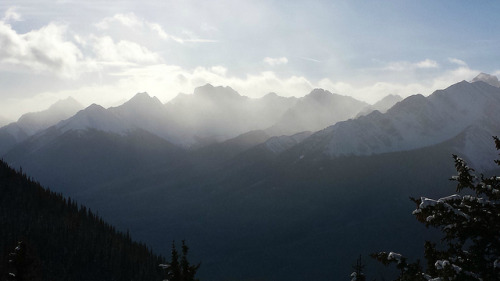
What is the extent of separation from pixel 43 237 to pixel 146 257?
3562 centimetres

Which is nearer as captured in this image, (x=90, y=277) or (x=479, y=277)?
(x=479, y=277)

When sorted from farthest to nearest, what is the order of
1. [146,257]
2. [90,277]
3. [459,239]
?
[146,257], [90,277], [459,239]

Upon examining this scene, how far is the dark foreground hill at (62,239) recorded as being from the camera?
130375mm

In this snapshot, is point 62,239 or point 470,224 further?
point 62,239

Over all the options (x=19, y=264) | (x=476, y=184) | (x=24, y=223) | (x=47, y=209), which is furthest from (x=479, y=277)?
(x=47, y=209)

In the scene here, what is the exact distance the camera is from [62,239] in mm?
145750

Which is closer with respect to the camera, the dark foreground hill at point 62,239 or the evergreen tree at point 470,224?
the evergreen tree at point 470,224

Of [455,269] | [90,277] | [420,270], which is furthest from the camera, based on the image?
[90,277]

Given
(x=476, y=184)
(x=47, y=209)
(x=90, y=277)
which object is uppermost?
(x=47, y=209)

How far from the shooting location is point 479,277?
55.0 feet

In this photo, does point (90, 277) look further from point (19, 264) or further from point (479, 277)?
point (479, 277)

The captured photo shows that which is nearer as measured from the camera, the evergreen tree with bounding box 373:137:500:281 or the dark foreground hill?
the evergreen tree with bounding box 373:137:500:281

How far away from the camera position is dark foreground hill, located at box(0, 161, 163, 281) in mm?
130375

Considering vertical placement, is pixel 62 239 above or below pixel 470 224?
above
